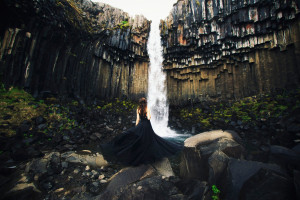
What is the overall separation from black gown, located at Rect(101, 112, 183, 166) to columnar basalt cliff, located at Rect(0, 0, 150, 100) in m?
8.39

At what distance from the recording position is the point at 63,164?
4.88m

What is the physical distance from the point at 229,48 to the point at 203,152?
44.9ft

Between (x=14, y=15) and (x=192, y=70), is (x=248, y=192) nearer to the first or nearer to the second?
(x=14, y=15)

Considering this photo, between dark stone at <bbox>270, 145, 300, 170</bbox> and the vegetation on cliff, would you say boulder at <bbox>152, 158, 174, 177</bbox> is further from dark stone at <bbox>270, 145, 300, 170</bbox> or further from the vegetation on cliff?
the vegetation on cliff

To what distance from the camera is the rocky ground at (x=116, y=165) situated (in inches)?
114

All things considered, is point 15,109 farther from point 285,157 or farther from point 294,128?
point 294,128

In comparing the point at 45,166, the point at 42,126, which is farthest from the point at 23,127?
the point at 45,166

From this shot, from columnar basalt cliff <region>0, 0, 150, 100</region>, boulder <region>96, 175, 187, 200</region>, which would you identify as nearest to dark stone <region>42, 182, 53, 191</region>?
boulder <region>96, 175, 187, 200</region>

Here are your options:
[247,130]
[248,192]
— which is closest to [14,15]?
[248,192]

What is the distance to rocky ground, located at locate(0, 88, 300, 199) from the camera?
2.90 metres

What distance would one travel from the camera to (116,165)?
517 cm

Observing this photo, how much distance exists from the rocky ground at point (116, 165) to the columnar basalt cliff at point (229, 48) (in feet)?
10.5

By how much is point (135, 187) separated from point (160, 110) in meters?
13.9

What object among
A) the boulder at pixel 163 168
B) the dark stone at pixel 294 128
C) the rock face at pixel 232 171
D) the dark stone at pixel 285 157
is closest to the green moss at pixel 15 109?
the boulder at pixel 163 168
